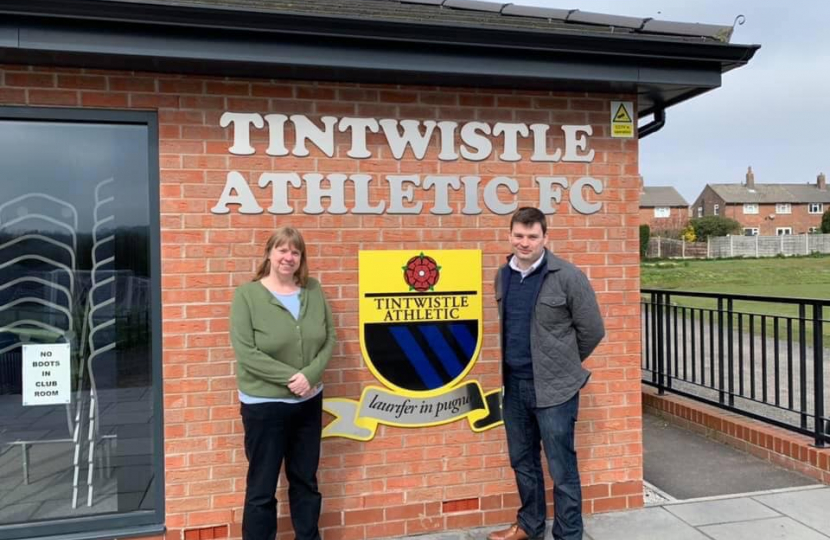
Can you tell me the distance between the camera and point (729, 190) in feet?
255

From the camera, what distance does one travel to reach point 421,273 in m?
3.81

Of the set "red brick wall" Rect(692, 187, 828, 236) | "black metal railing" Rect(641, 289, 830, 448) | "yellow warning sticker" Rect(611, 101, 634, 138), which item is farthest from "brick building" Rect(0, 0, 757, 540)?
"red brick wall" Rect(692, 187, 828, 236)

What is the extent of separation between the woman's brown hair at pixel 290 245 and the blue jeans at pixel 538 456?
128 cm

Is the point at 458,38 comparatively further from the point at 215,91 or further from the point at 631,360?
the point at 631,360

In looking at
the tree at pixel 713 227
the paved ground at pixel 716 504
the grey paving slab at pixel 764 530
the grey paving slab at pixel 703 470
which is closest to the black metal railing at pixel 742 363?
the grey paving slab at pixel 703 470

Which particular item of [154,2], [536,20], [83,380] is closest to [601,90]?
[536,20]

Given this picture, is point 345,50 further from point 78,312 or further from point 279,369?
point 78,312

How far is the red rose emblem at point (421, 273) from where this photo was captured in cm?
380

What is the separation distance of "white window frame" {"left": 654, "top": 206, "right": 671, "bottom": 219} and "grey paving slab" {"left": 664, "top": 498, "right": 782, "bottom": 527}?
266 ft

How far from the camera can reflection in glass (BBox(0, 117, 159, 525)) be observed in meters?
3.42

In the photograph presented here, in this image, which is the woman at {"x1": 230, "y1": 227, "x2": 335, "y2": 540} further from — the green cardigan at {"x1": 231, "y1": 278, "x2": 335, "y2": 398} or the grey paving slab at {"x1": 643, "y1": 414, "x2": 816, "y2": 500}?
the grey paving slab at {"x1": 643, "y1": 414, "x2": 816, "y2": 500}

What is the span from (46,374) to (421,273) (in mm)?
2140

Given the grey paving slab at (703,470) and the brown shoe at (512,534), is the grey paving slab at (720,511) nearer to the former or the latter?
the grey paving slab at (703,470)

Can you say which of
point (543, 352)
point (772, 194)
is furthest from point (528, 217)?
point (772, 194)
